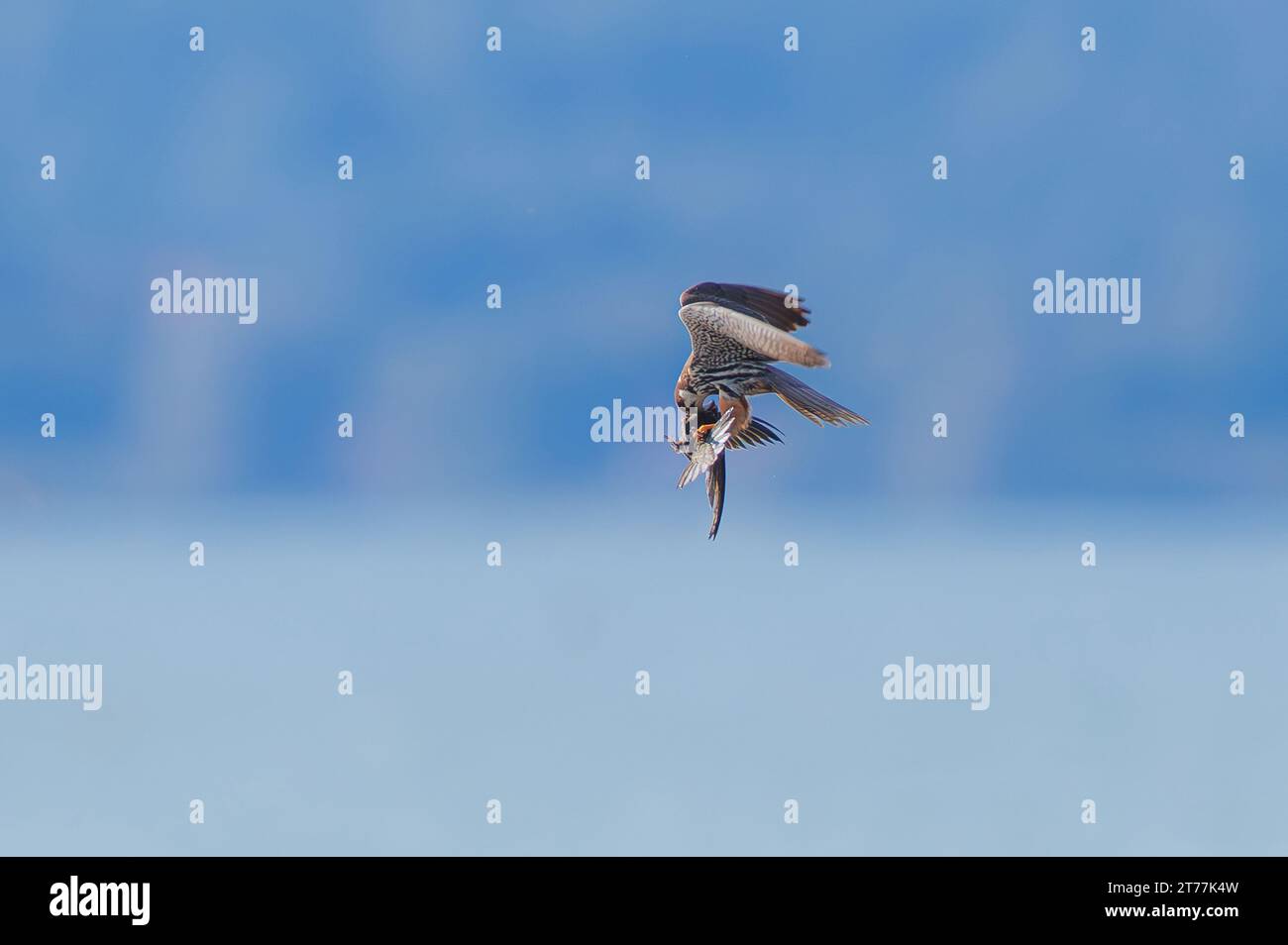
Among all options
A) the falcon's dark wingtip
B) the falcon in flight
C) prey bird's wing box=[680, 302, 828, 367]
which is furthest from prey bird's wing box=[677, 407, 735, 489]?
the falcon's dark wingtip

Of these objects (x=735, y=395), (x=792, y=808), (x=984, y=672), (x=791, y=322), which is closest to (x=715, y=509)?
(x=735, y=395)

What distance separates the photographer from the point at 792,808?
728 centimetres

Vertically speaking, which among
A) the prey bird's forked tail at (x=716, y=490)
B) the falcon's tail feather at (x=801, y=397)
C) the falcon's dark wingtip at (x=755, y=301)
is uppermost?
the falcon's dark wingtip at (x=755, y=301)

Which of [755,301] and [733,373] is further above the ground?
[755,301]

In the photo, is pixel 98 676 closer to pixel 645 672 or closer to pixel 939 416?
pixel 645 672

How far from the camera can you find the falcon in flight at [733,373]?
6.07 metres

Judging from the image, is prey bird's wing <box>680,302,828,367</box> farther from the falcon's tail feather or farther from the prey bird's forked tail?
the prey bird's forked tail

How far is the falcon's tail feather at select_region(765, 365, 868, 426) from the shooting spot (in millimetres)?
6547

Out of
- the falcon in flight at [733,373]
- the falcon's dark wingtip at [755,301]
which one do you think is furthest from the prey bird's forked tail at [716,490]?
the falcon's dark wingtip at [755,301]

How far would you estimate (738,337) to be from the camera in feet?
20.8

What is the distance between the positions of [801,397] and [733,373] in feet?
1.43

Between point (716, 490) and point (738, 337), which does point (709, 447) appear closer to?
point (716, 490)

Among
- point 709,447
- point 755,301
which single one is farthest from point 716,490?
A: point 755,301

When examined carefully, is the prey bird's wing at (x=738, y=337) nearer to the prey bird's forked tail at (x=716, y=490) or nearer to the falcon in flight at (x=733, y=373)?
the falcon in flight at (x=733, y=373)
